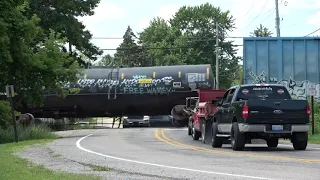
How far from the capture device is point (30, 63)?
2703 centimetres

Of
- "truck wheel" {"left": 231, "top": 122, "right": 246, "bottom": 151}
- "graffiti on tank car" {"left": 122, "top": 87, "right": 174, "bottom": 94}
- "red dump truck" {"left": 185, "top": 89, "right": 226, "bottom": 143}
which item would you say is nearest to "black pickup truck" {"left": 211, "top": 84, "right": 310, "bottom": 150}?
"truck wheel" {"left": 231, "top": 122, "right": 246, "bottom": 151}

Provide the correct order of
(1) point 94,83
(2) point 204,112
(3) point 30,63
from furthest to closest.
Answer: (1) point 94,83 < (3) point 30,63 < (2) point 204,112

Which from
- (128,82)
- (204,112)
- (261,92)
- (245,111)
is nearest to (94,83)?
(128,82)

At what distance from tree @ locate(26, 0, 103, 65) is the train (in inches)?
296

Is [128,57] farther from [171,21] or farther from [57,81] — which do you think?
[57,81]

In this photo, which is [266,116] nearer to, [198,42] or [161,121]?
[161,121]

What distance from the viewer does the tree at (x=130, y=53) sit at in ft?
398

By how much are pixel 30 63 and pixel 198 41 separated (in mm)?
59778

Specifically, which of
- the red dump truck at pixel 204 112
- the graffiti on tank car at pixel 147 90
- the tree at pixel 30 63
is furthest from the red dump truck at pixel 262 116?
the graffiti on tank car at pixel 147 90

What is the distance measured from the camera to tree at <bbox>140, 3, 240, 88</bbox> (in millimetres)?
84250

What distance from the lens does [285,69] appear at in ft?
88.3

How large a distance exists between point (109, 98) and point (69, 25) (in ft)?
37.1

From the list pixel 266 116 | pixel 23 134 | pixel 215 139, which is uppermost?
pixel 266 116

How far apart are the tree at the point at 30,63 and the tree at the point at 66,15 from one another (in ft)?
42.7
